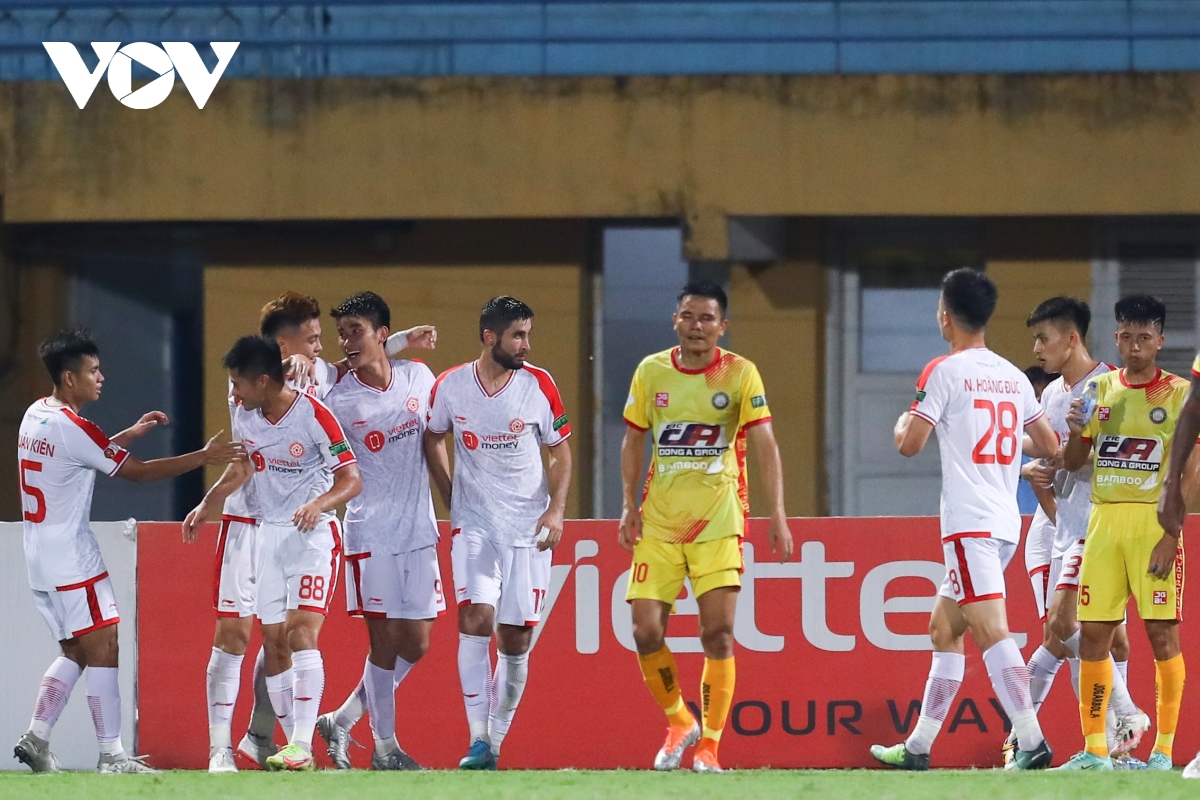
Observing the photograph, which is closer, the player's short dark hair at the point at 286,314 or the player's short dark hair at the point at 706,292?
the player's short dark hair at the point at 706,292

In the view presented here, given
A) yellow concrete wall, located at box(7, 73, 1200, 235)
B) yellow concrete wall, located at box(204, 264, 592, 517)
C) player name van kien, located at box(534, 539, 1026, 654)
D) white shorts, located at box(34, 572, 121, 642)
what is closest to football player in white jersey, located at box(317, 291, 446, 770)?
player name van kien, located at box(534, 539, 1026, 654)

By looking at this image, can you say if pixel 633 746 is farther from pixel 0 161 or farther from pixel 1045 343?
pixel 0 161

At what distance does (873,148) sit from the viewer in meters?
13.8

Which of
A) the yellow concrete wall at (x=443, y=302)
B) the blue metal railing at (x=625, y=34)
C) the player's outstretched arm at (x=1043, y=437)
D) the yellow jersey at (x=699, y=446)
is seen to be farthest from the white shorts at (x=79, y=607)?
the blue metal railing at (x=625, y=34)

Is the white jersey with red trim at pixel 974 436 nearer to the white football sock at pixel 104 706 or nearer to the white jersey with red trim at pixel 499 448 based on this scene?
the white jersey with red trim at pixel 499 448

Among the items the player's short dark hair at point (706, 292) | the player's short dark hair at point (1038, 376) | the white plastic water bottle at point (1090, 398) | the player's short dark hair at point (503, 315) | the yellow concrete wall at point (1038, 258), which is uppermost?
the yellow concrete wall at point (1038, 258)

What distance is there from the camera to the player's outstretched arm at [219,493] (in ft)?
25.6

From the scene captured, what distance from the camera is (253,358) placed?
7.58m

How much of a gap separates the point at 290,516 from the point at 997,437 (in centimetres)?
304

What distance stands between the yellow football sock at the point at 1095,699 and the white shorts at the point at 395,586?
286 cm

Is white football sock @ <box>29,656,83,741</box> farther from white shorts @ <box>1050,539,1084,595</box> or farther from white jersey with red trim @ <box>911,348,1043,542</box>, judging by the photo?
white shorts @ <box>1050,539,1084,595</box>

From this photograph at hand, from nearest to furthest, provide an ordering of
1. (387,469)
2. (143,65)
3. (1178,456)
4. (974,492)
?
(1178,456) → (974,492) → (387,469) → (143,65)

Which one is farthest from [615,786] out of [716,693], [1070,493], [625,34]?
[625,34]

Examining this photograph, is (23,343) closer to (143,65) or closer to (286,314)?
(143,65)
